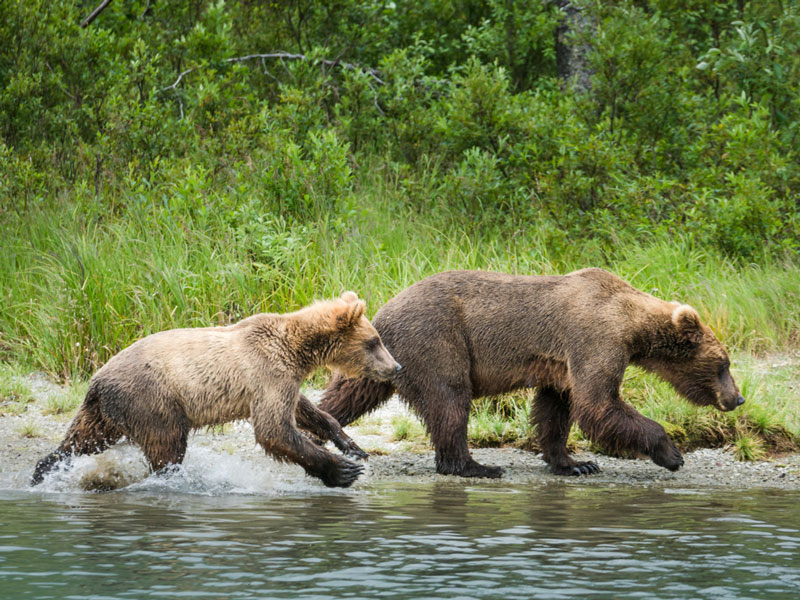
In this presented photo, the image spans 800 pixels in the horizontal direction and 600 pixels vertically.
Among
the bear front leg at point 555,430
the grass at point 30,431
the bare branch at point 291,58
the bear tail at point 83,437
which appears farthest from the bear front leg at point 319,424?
the bare branch at point 291,58

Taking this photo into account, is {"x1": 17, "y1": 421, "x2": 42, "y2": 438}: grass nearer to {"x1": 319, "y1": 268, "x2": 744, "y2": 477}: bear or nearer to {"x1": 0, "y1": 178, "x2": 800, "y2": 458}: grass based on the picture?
{"x1": 0, "y1": 178, "x2": 800, "y2": 458}: grass

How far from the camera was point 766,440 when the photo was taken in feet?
28.6

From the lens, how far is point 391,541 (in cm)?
552

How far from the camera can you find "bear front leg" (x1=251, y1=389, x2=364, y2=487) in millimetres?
6891

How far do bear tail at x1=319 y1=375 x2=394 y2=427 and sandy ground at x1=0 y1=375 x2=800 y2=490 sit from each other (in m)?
0.43

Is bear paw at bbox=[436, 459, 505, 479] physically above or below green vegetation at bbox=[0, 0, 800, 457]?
below

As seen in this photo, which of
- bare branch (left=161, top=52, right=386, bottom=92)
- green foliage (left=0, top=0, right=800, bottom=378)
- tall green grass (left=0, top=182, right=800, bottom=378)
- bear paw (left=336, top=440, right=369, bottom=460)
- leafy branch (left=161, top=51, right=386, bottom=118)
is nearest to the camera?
bear paw (left=336, top=440, right=369, bottom=460)

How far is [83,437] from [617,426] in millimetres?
3515

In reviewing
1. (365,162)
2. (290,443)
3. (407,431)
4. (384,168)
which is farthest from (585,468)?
(365,162)

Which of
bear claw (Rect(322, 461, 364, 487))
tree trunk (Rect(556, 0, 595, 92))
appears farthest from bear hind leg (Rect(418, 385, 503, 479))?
tree trunk (Rect(556, 0, 595, 92))

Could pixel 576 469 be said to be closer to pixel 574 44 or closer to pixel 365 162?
pixel 365 162

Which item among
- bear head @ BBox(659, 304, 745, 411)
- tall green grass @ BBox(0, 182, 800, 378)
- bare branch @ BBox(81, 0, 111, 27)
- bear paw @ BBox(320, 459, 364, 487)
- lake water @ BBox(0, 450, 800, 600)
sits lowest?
lake water @ BBox(0, 450, 800, 600)

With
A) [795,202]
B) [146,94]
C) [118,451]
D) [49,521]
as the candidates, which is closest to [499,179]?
[795,202]

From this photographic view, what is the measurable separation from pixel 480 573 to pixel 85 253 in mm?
6869
